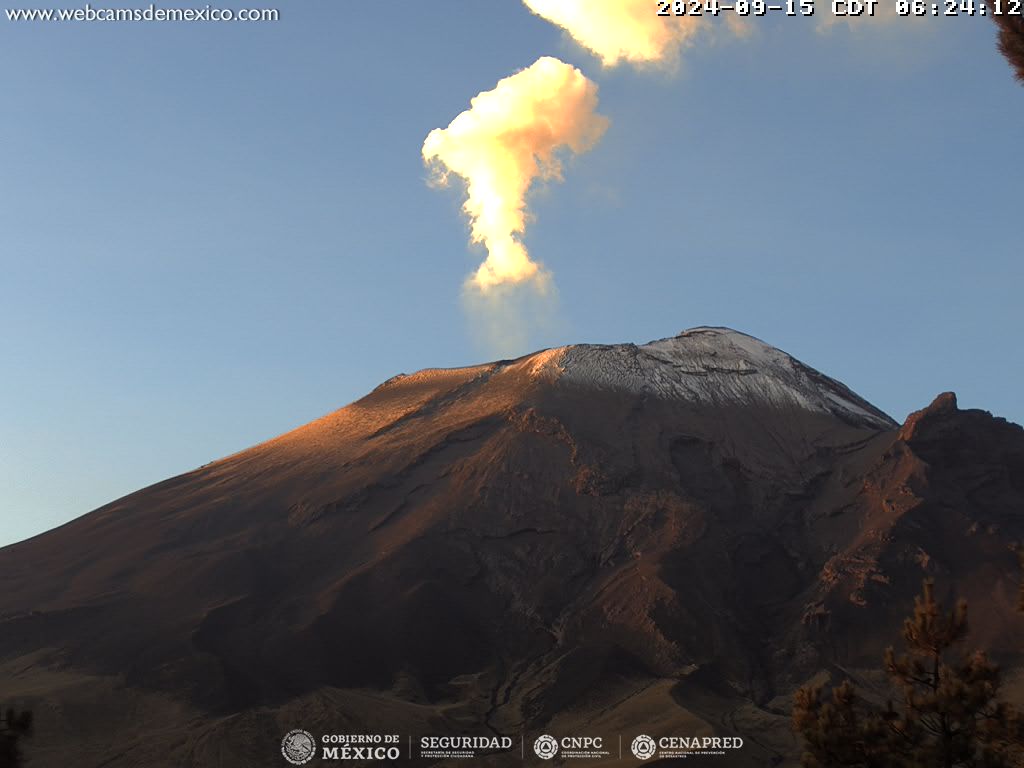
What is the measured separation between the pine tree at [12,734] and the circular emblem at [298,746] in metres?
52.3

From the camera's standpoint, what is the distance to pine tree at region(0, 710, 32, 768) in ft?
70.4

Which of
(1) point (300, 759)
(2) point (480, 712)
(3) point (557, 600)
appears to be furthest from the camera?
(3) point (557, 600)

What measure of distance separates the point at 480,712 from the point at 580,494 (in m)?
30.9

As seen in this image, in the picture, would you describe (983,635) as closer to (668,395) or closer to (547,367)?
(668,395)

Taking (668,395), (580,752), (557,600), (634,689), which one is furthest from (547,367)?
(580,752)

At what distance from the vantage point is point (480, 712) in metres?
83.8

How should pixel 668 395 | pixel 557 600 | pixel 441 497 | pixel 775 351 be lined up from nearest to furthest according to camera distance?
pixel 557 600 → pixel 441 497 → pixel 668 395 → pixel 775 351

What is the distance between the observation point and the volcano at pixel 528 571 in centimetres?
8119

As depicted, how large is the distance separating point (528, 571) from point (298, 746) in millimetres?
32497

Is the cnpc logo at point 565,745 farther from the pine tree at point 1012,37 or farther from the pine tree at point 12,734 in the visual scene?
the pine tree at point 1012,37

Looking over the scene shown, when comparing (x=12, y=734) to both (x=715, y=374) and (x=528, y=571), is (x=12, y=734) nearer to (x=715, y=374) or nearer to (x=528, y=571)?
(x=528, y=571)

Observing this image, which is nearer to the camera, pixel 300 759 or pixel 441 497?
pixel 300 759

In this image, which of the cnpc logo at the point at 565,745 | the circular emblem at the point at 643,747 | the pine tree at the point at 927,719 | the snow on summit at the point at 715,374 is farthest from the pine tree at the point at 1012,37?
the snow on summit at the point at 715,374

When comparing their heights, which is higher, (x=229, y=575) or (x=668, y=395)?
(x=668, y=395)
